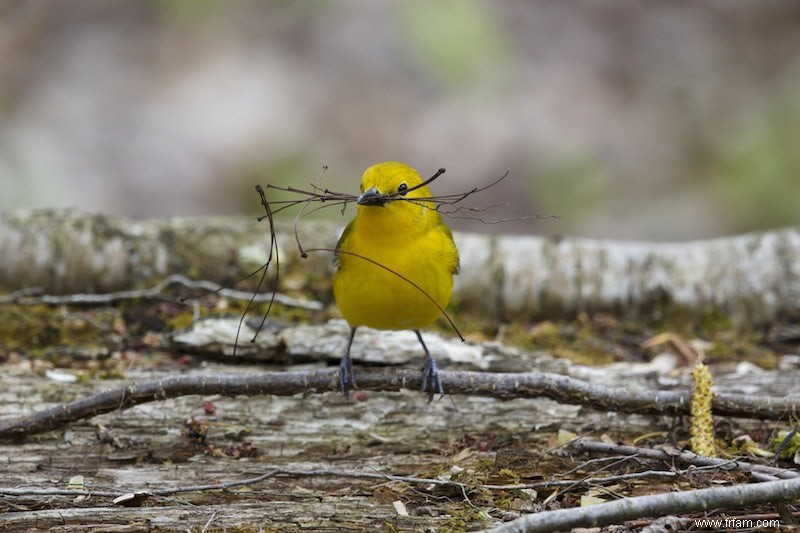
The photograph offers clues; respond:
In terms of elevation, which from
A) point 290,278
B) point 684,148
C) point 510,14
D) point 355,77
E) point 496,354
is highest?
point 510,14

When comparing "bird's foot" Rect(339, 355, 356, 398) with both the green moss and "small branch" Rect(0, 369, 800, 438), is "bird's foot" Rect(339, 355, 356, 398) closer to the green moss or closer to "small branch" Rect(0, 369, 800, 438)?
"small branch" Rect(0, 369, 800, 438)

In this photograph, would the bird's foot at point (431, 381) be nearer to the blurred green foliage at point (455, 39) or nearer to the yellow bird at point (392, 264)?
the yellow bird at point (392, 264)

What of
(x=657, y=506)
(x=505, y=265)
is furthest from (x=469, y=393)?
(x=505, y=265)

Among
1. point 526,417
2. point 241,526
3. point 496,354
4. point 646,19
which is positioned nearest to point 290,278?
point 496,354

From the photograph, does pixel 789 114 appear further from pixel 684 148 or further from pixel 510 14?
pixel 510 14

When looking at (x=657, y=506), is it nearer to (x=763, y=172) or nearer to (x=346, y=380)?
(x=346, y=380)

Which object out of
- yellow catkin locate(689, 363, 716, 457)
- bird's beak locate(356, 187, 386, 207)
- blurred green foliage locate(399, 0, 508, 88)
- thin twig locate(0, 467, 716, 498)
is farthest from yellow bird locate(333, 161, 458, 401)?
blurred green foliage locate(399, 0, 508, 88)
